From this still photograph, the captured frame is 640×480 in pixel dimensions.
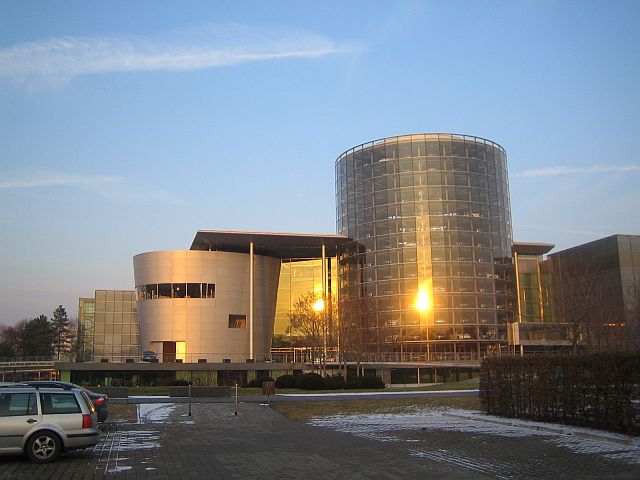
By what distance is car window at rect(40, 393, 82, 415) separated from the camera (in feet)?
46.4

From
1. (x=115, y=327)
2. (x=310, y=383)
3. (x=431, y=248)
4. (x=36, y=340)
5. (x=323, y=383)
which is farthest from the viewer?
(x=36, y=340)

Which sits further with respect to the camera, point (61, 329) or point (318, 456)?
point (61, 329)

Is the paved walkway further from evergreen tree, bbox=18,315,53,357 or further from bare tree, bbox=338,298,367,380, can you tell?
evergreen tree, bbox=18,315,53,357

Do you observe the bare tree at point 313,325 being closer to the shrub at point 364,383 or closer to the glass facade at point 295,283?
the shrub at point 364,383

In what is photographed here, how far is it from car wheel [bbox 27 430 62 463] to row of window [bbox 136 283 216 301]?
60970mm

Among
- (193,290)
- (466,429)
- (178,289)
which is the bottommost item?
(466,429)

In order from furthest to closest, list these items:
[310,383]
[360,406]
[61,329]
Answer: [61,329] < [310,383] < [360,406]

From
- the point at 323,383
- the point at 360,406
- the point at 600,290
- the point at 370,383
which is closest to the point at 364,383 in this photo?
the point at 370,383

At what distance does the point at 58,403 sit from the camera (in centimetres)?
1431

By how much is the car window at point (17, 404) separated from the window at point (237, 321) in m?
61.4

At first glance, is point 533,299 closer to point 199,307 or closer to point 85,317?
point 199,307

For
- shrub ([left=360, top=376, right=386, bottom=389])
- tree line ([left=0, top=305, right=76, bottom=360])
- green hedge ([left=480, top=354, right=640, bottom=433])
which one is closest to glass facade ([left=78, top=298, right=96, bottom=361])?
tree line ([left=0, top=305, right=76, bottom=360])

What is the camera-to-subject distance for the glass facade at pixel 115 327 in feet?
282

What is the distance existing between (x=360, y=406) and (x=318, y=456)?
14.0 meters
